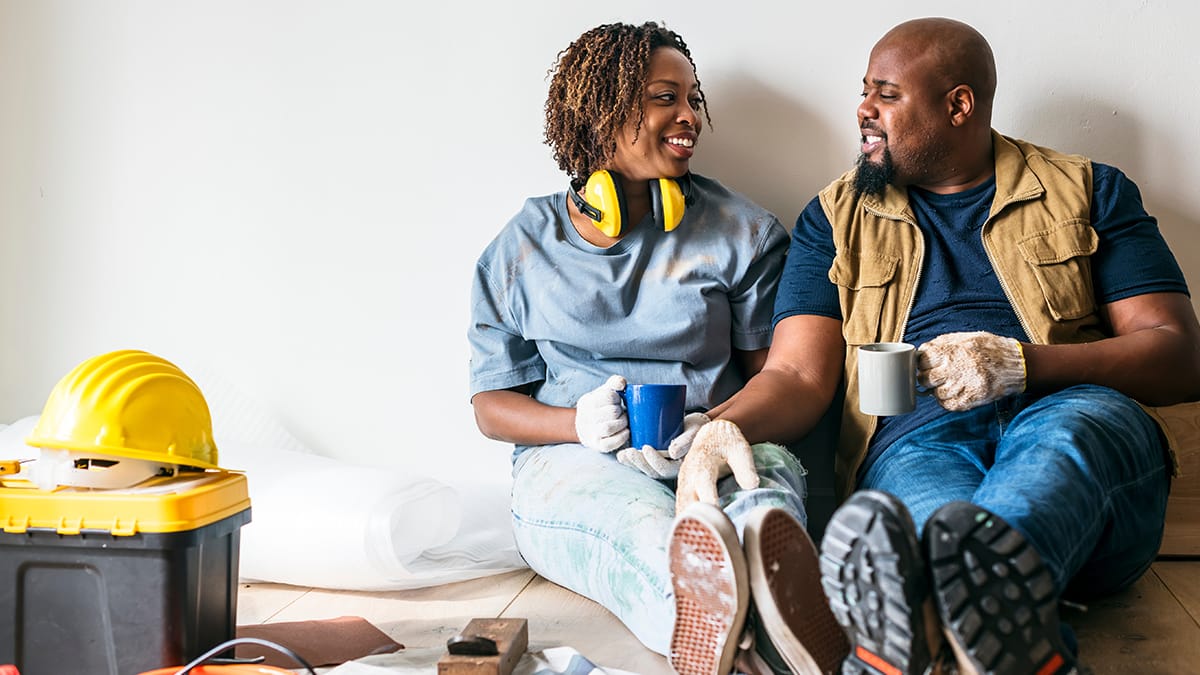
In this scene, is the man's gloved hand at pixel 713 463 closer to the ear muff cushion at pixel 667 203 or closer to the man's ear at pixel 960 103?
the ear muff cushion at pixel 667 203

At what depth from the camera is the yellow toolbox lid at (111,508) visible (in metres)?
1.37

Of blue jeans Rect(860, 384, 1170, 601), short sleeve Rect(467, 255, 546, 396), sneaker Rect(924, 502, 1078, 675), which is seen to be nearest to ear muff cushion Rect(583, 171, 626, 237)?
short sleeve Rect(467, 255, 546, 396)

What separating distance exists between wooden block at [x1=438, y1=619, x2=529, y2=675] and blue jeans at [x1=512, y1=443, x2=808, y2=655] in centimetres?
18

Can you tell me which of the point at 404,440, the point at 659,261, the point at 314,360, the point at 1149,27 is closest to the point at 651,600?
the point at 659,261

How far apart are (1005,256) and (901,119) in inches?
12.3


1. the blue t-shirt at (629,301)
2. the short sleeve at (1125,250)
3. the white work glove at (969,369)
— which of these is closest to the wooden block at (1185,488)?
the short sleeve at (1125,250)

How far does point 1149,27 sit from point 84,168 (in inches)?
95.7

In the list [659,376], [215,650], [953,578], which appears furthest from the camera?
[659,376]

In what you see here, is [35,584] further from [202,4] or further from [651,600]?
[202,4]

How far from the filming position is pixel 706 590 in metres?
1.28

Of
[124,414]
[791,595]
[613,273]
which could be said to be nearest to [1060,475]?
[791,595]

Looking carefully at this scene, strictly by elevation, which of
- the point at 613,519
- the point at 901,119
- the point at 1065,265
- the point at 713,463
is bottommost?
the point at 613,519

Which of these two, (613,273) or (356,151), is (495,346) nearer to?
(613,273)

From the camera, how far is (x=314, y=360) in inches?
97.3
